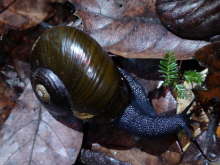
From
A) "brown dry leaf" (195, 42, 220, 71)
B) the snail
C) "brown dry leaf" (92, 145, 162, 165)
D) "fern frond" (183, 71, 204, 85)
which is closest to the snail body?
the snail

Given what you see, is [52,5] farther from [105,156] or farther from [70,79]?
[105,156]

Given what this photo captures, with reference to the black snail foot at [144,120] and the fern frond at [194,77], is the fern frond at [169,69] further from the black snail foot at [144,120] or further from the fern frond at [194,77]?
the black snail foot at [144,120]

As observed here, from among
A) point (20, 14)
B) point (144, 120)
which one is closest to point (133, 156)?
point (144, 120)

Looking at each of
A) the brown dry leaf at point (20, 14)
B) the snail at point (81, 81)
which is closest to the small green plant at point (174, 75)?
the snail at point (81, 81)

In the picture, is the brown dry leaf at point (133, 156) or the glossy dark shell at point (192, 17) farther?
the brown dry leaf at point (133, 156)

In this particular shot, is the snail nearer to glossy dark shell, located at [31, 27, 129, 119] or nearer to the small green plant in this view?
glossy dark shell, located at [31, 27, 129, 119]

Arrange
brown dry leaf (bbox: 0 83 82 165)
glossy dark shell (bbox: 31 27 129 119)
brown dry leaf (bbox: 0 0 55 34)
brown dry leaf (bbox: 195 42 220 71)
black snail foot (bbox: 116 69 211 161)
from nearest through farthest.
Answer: glossy dark shell (bbox: 31 27 129 119) → brown dry leaf (bbox: 195 42 220 71) → black snail foot (bbox: 116 69 211 161) → brown dry leaf (bbox: 0 83 82 165) → brown dry leaf (bbox: 0 0 55 34)

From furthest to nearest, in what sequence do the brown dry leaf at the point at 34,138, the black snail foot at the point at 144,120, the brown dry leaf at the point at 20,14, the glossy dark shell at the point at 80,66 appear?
the brown dry leaf at the point at 20,14, the brown dry leaf at the point at 34,138, the black snail foot at the point at 144,120, the glossy dark shell at the point at 80,66

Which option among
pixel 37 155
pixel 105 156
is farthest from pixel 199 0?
pixel 37 155
